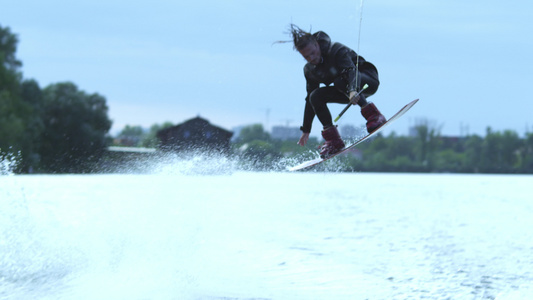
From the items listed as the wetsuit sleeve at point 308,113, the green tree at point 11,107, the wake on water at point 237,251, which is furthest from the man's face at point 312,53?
the green tree at point 11,107

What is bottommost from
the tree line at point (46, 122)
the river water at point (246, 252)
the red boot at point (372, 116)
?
the river water at point (246, 252)

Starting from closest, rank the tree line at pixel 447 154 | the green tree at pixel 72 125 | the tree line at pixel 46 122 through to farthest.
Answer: the tree line at pixel 46 122 < the green tree at pixel 72 125 < the tree line at pixel 447 154

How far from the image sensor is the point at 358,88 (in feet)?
30.8

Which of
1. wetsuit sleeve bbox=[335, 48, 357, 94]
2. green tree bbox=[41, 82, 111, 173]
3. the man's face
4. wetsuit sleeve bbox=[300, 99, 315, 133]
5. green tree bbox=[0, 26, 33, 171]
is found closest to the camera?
the man's face

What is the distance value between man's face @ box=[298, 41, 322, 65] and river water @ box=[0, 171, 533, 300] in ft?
21.7

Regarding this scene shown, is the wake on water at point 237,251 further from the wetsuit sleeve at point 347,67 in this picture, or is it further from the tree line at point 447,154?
the tree line at point 447,154

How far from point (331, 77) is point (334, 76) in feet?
0.18

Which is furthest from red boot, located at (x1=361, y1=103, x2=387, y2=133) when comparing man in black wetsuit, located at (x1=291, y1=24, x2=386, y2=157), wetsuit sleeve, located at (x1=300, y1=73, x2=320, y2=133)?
wetsuit sleeve, located at (x1=300, y1=73, x2=320, y2=133)

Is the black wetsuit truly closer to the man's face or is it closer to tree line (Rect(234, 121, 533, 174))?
the man's face

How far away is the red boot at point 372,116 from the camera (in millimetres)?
9586

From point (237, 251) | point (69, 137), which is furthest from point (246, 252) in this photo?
point (69, 137)

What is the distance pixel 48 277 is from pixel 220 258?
243 inches

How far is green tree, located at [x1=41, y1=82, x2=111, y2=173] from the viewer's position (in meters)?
75.7

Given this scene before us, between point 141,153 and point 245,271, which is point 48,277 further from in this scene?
point 141,153
